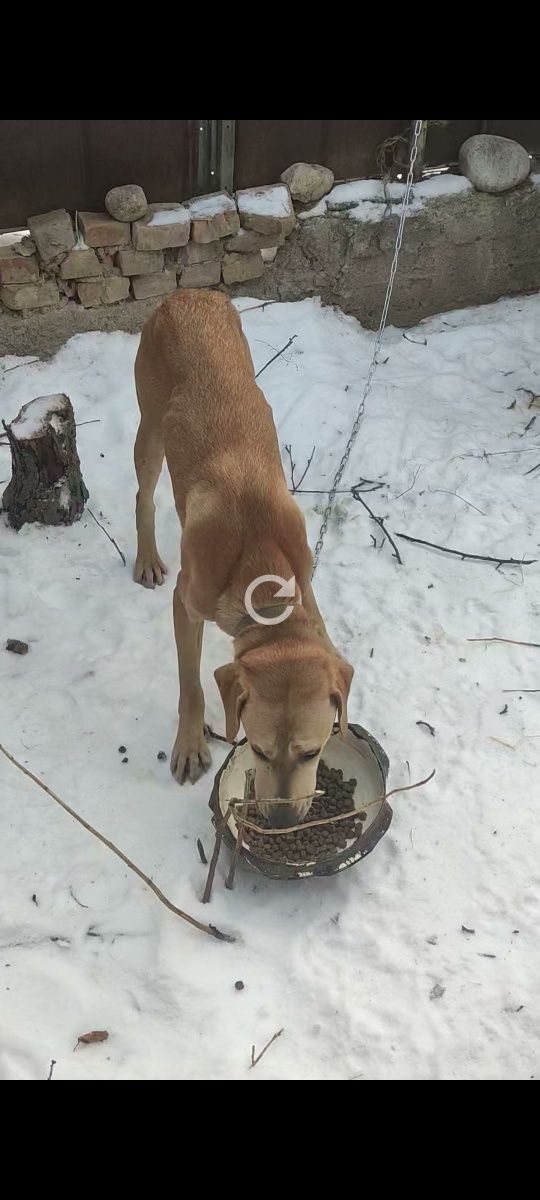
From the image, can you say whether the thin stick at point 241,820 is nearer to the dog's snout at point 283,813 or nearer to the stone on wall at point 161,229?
the dog's snout at point 283,813

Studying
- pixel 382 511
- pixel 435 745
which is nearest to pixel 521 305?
pixel 382 511

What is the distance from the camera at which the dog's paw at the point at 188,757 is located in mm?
4051

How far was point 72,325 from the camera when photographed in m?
6.41

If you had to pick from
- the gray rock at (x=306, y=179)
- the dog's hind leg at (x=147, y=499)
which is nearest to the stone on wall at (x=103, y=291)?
the gray rock at (x=306, y=179)

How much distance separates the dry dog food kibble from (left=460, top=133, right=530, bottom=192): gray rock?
523 centimetres

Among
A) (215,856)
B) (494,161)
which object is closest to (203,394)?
(215,856)

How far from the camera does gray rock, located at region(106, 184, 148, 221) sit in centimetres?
604

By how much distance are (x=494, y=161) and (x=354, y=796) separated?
5.43 metres

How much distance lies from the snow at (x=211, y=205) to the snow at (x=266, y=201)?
9 centimetres

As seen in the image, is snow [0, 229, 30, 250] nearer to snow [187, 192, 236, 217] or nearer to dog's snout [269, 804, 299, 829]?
snow [187, 192, 236, 217]

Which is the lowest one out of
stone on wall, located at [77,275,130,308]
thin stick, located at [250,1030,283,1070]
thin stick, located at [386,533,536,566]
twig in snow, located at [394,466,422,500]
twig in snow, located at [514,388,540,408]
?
thin stick, located at [250,1030,283,1070]

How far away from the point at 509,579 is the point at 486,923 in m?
2.10

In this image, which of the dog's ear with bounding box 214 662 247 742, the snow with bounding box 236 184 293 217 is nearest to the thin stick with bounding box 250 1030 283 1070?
the dog's ear with bounding box 214 662 247 742

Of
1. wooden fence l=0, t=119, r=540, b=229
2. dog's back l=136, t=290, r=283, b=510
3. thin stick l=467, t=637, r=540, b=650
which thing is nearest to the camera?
dog's back l=136, t=290, r=283, b=510
